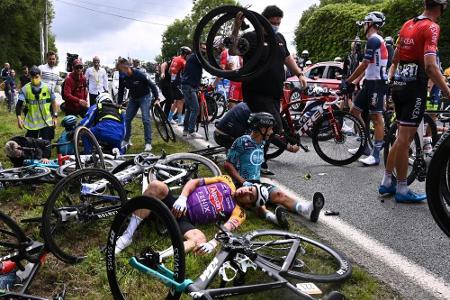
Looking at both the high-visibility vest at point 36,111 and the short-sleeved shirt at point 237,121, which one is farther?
the high-visibility vest at point 36,111

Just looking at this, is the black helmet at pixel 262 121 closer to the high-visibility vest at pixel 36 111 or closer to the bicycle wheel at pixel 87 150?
the bicycle wheel at pixel 87 150

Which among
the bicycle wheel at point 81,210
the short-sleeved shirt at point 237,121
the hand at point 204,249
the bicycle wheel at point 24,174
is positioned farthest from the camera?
the short-sleeved shirt at point 237,121

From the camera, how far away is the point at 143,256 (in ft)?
9.98

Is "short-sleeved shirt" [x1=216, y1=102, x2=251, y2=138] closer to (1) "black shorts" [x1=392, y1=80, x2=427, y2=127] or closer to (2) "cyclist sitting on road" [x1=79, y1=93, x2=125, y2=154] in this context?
(2) "cyclist sitting on road" [x1=79, y1=93, x2=125, y2=154]

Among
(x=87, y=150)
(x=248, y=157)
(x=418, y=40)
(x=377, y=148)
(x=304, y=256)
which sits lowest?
(x=304, y=256)

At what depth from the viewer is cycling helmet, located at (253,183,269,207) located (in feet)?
15.6

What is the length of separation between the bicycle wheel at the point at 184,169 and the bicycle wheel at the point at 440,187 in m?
3.07

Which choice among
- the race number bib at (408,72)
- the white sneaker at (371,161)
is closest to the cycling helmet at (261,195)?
the race number bib at (408,72)

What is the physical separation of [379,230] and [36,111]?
20.6 feet

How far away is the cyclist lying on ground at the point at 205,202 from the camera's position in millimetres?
4008

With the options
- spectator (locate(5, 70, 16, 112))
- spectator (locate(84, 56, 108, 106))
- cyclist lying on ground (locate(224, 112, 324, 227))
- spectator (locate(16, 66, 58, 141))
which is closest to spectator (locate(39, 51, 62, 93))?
spectator (locate(84, 56, 108, 106))

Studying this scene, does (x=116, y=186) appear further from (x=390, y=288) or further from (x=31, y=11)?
(x=31, y=11)

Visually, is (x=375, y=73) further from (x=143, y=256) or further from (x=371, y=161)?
(x=143, y=256)

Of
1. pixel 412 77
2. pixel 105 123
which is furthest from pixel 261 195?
pixel 105 123
